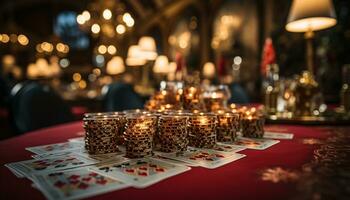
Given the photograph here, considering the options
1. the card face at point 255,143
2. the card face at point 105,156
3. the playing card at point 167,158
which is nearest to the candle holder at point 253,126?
the card face at point 255,143

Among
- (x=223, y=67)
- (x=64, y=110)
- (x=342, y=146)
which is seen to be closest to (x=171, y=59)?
(x=223, y=67)

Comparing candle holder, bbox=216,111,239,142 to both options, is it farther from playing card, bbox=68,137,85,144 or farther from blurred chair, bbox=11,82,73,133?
blurred chair, bbox=11,82,73,133

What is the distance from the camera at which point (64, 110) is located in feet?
6.46

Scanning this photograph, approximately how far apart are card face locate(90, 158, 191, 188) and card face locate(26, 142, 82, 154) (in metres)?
0.29

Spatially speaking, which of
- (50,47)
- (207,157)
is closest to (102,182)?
(207,157)

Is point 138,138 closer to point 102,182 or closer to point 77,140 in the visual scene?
point 102,182

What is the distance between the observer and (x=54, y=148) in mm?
990

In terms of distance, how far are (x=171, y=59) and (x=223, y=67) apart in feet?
20.1

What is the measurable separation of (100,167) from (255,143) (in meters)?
0.58

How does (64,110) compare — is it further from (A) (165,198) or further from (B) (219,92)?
(A) (165,198)

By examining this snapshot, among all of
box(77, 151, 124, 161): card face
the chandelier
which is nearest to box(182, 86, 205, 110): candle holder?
box(77, 151, 124, 161): card face

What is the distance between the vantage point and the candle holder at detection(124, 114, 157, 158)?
83cm

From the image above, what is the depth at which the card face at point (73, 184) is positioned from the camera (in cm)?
55

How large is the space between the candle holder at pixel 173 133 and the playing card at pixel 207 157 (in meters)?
0.03
